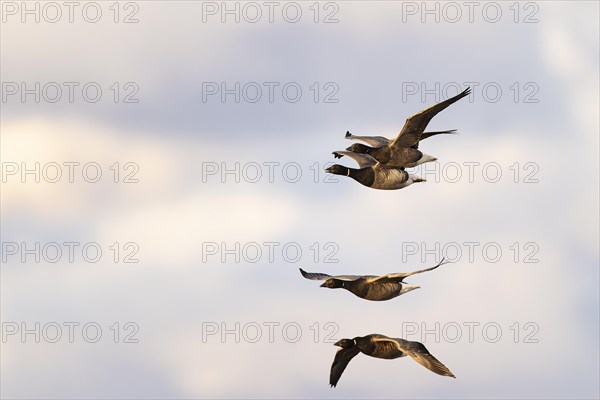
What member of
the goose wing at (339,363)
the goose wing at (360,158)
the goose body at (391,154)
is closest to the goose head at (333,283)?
the goose wing at (339,363)

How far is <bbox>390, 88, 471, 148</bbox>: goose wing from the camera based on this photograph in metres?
58.4

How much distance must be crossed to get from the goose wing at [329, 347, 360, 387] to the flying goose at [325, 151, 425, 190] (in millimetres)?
8118

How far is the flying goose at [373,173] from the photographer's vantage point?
58562 millimetres

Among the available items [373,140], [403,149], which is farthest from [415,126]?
[373,140]

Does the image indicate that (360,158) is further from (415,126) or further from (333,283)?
(333,283)

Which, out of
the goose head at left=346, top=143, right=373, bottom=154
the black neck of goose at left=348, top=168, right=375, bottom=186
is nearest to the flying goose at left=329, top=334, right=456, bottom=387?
the black neck of goose at left=348, top=168, right=375, bottom=186

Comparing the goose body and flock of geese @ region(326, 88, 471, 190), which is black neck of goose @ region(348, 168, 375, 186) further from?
the goose body

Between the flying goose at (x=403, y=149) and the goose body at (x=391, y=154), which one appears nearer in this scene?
the flying goose at (x=403, y=149)

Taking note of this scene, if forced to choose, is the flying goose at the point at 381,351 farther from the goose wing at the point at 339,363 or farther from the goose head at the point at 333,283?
the goose head at the point at 333,283

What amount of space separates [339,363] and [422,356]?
7264 mm

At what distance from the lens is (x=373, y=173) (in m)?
59.2

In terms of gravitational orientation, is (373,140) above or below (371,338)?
above

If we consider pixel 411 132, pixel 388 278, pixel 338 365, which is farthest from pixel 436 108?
pixel 338 365

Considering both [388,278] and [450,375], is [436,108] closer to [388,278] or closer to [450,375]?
[388,278]
